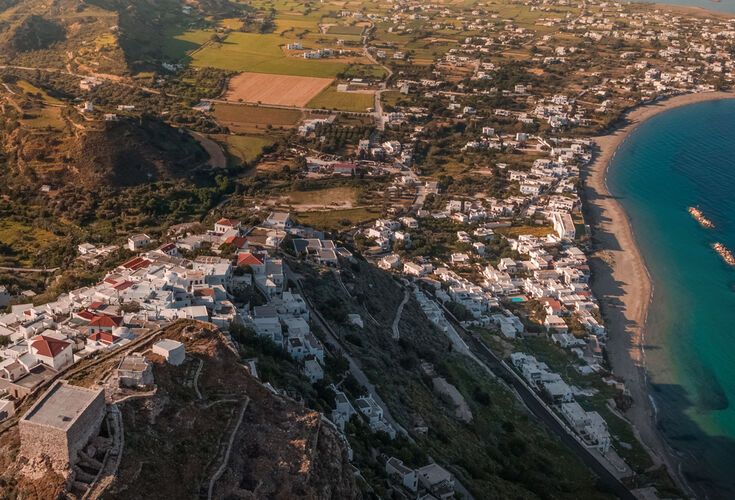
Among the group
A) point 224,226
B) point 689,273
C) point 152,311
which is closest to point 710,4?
point 689,273

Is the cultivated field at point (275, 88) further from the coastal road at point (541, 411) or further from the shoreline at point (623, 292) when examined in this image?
the coastal road at point (541, 411)

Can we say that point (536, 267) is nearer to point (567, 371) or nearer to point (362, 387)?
point (567, 371)

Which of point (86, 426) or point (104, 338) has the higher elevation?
point (86, 426)

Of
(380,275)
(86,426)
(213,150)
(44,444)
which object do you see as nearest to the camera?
(44,444)

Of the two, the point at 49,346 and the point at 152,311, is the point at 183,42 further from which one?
the point at 49,346

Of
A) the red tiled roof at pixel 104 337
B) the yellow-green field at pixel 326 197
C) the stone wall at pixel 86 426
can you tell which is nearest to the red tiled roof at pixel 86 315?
the red tiled roof at pixel 104 337
